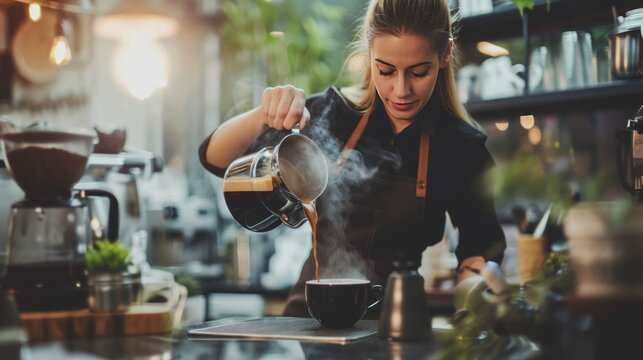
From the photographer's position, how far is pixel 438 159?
2178 mm

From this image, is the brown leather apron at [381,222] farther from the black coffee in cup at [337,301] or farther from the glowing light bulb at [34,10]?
the glowing light bulb at [34,10]

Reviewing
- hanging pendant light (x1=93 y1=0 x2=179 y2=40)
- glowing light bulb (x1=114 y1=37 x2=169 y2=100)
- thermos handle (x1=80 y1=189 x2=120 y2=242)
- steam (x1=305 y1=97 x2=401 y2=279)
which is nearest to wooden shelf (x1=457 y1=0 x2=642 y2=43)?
steam (x1=305 y1=97 x2=401 y2=279)

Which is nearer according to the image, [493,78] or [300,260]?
[493,78]

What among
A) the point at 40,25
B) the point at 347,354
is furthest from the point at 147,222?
the point at 347,354

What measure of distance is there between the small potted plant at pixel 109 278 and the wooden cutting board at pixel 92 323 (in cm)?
2

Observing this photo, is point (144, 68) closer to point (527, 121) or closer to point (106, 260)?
point (527, 121)

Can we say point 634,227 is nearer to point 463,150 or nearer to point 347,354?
point 347,354

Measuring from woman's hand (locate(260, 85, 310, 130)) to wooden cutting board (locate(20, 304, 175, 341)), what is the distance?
0.48 meters

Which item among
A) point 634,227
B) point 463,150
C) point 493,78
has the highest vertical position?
point 493,78

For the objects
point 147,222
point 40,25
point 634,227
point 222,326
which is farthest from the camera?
point 40,25

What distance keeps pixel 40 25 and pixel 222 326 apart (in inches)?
196

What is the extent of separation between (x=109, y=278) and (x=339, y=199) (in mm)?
705

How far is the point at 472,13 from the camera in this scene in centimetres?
362

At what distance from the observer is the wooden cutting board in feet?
5.27
